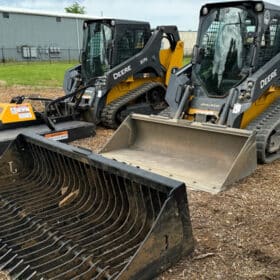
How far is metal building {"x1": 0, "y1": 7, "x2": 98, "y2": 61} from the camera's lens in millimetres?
31281

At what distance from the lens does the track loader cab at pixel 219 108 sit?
16.4ft

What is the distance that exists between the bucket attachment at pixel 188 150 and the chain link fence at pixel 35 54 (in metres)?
26.9

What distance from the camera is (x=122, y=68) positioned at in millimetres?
7930

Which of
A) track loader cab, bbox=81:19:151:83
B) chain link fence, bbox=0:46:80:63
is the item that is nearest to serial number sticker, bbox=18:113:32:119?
track loader cab, bbox=81:19:151:83

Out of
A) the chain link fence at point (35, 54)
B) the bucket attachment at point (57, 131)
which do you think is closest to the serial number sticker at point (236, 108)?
the bucket attachment at point (57, 131)

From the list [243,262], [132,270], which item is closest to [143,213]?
[132,270]

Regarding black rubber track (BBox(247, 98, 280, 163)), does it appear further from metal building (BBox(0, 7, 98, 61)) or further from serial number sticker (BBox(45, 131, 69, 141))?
metal building (BBox(0, 7, 98, 61))

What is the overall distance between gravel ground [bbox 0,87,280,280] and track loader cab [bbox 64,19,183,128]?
12.1 feet

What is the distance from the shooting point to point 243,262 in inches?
122

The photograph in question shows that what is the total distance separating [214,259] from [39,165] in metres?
2.14

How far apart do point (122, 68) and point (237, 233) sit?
5109mm

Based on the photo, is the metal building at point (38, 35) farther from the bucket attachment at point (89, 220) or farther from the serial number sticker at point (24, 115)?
the bucket attachment at point (89, 220)

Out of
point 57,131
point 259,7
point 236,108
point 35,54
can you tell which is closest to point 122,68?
point 57,131

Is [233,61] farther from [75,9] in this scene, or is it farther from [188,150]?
[75,9]
